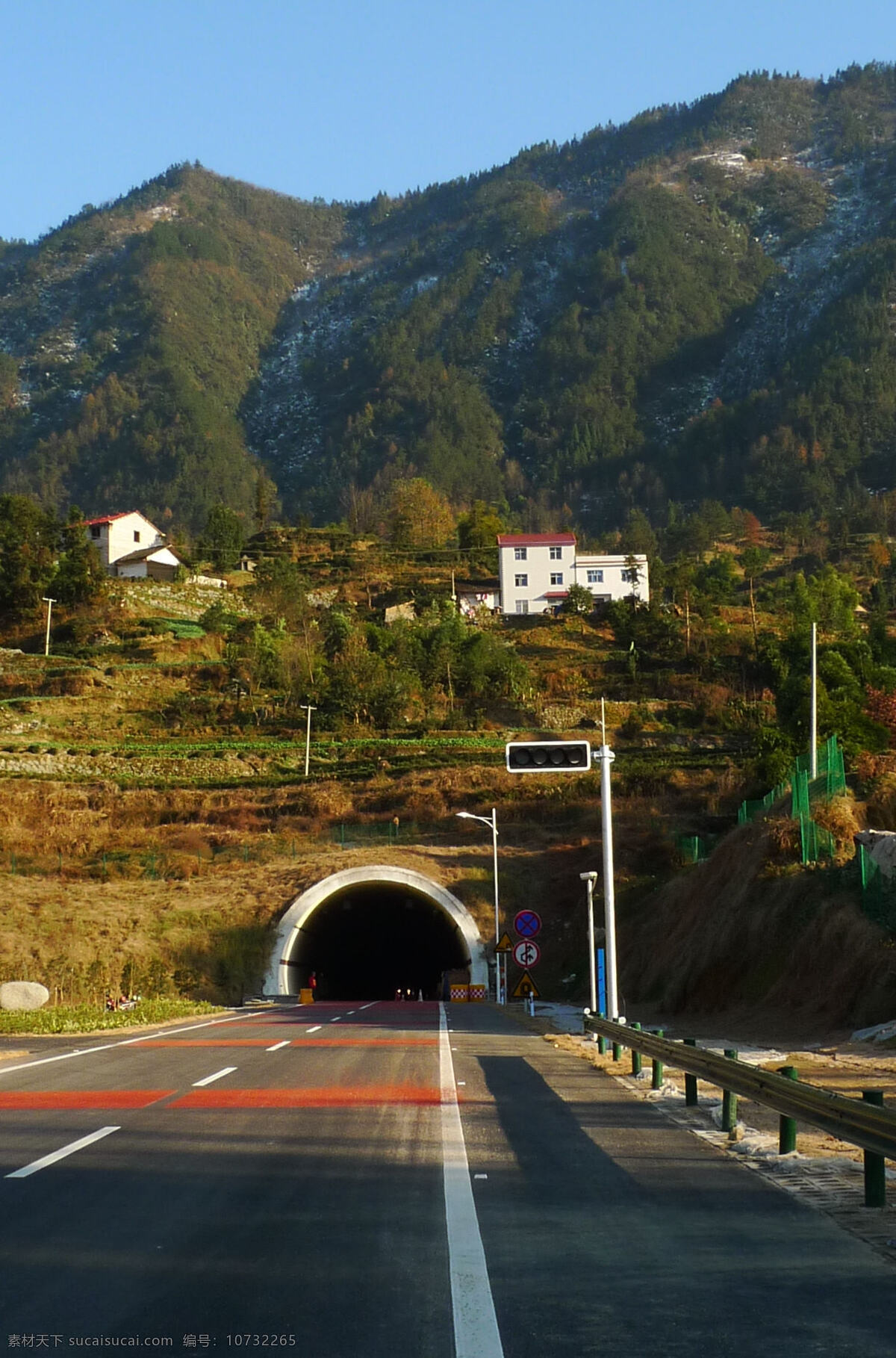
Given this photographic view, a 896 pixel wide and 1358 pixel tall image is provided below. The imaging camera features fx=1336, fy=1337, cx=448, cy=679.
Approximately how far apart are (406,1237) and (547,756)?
18759 mm

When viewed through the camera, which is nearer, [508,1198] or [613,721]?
[508,1198]

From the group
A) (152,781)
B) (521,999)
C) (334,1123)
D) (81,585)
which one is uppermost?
(81,585)

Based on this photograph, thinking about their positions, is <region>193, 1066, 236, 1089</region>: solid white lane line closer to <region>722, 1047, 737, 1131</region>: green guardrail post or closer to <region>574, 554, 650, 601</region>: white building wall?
<region>722, 1047, 737, 1131</region>: green guardrail post

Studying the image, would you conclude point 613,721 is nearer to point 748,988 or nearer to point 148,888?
point 148,888

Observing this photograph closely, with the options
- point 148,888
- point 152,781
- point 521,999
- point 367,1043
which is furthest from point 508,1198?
point 152,781

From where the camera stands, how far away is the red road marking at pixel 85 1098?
12.6 metres

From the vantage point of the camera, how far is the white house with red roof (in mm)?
120500

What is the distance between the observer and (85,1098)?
13.2 metres

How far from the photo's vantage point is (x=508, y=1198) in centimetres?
809

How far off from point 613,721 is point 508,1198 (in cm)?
7405

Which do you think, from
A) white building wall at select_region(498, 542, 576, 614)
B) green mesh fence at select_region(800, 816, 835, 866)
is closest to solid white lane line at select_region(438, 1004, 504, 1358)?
green mesh fence at select_region(800, 816, 835, 866)

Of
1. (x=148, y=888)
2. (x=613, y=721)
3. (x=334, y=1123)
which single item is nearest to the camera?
(x=334, y=1123)

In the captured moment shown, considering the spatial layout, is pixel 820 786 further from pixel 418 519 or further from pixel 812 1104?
pixel 418 519

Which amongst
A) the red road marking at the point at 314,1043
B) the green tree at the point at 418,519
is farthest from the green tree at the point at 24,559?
the red road marking at the point at 314,1043
